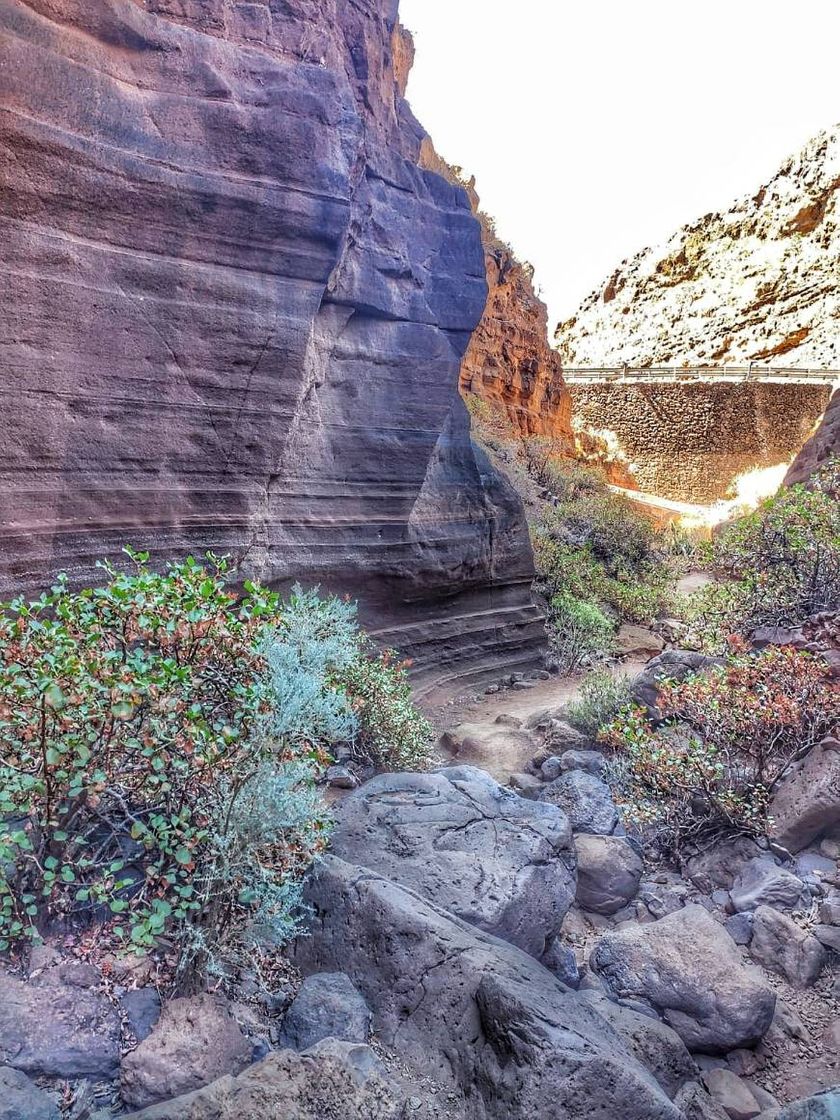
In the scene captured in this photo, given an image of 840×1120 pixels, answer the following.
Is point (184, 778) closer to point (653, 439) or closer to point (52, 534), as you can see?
point (52, 534)

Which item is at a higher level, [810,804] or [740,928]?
[810,804]

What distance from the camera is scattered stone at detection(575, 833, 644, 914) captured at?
Answer: 4.28 m

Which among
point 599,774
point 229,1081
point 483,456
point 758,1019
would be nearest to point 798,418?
point 483,456

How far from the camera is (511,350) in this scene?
63.2 feet

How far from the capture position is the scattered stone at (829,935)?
12.3ft

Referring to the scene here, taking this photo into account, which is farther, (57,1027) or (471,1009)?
(471,1009)

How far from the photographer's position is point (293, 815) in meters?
2.95

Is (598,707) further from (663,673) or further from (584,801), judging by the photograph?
(584,801)

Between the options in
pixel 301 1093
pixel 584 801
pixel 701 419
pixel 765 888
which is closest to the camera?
pixel 301 1093

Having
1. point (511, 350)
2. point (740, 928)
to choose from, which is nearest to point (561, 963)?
point (740, 928)

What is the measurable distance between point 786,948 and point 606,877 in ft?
3.46

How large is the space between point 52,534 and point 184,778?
10.3 ft

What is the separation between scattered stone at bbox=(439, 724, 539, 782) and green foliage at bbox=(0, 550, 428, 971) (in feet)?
10.9

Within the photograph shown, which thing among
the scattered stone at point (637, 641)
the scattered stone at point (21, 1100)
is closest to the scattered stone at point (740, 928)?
the scattered stone at point (21, 1100)
